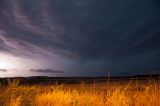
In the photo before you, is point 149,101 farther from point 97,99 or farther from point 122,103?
point 97,99

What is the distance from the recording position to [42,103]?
47.3ft

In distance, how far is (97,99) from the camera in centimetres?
1380

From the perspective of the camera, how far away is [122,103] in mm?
12211

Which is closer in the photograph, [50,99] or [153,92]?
[153,92]

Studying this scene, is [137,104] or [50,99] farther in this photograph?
[50,99]

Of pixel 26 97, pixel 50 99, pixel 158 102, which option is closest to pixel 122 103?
pixel 158 102

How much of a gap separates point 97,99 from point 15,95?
3824 mm

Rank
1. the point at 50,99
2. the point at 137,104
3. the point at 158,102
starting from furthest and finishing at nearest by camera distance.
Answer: the point at 50,99 < the point at 137,104 < the point at 158,102

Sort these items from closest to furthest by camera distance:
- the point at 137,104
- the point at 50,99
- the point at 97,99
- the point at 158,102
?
the point at 158,102 < the point at 137,104 < the point at 97,99 < the point at 50,99

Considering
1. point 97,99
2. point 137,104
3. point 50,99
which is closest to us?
point 137,104

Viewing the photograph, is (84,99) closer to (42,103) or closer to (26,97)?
(42,103)

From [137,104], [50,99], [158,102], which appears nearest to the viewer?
[158,102]

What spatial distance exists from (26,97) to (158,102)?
6.04 metres

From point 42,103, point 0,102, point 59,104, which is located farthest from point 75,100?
point 0,102
